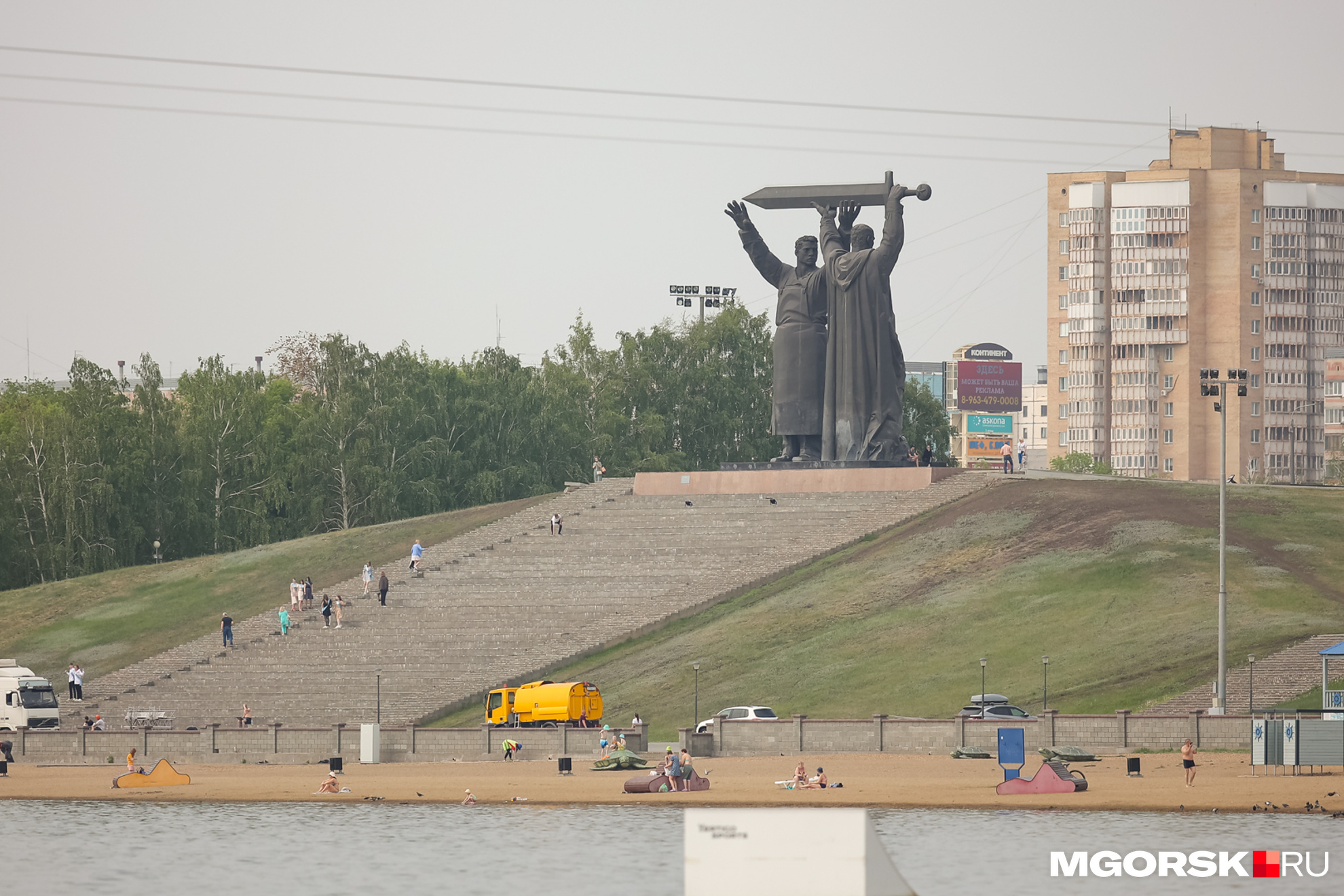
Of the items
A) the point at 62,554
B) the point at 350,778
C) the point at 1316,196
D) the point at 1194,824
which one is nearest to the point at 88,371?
the point at 62,554

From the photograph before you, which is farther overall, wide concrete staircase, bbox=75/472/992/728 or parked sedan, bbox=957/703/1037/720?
wide concrete staircase, bbox=75/472/992/728

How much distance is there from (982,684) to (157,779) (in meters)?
23.1

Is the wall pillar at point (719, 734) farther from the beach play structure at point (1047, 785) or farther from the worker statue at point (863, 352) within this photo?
the worker statue at point (863, 352)

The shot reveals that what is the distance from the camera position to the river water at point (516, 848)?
35188 millimetres

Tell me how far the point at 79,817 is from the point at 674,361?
8182cm

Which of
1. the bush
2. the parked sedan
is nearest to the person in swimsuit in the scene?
the parked sedan

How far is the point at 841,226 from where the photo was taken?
80.2m

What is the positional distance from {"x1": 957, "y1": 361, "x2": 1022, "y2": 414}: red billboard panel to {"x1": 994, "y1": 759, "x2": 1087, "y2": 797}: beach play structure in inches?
5459

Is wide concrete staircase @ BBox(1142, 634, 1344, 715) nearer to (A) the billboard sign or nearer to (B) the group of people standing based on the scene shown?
(B) the group of people standing

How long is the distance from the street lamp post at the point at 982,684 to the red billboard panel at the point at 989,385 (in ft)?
409

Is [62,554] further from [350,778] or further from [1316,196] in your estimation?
[1316,196]

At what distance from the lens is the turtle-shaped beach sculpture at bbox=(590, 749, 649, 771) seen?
49.7 meters

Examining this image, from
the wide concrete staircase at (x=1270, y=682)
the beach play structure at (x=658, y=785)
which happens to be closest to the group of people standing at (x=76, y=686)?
the beach play structure at (x=658, y=785)

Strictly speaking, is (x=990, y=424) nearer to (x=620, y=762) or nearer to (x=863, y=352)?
(x=863, y=352)
